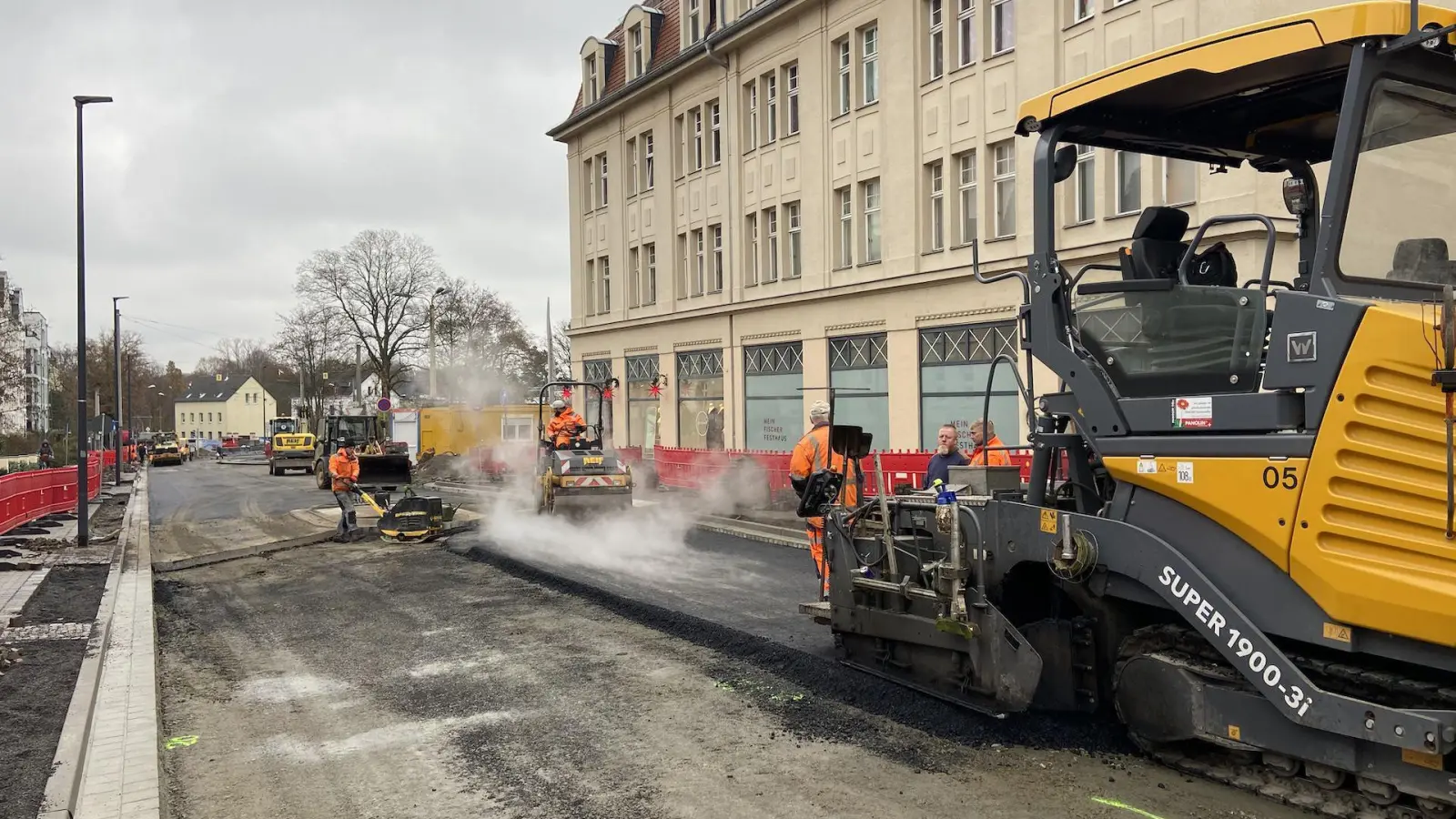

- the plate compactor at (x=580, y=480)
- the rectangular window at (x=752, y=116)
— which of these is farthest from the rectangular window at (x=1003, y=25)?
the plate compactor at (x=580, y=480)

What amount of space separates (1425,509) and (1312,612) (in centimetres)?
58

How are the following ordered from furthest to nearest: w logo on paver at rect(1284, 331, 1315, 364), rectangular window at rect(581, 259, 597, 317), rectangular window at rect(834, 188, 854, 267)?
rectangular window at rect(581, 259, 597, 317) → rectangular window at rect(834, 188, 854, 267) → w logo on paver at rect(1284, 331, 1315, 364)

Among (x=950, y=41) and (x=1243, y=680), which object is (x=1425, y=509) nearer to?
(x=1243, y=680)

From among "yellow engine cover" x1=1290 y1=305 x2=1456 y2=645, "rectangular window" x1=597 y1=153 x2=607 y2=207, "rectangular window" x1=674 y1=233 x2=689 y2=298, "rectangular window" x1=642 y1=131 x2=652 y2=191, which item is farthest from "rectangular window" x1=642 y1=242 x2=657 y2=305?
"yellow engine cover" x1=1290 y1=305 x2=1456 y2=645

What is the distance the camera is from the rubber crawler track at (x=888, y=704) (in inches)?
214

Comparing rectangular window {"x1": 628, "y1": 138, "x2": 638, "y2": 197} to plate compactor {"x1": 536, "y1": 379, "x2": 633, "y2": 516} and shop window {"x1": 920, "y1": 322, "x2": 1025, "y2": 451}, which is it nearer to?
shop window {"x1": 920, "y1": 322, "x2": 1025, "y2": 451}

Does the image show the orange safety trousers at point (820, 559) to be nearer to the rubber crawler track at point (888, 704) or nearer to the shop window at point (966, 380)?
the rubber crawler track at point (888, 704)

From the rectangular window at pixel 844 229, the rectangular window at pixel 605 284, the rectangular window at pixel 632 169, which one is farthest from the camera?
the rectangular window at pixel 605 284

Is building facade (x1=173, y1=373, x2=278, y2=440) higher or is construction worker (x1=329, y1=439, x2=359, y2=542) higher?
building facade (x1=173, y1=373, x2=278, y2=440)

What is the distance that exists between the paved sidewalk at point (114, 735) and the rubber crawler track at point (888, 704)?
11.7ft

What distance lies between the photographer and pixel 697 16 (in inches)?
1168

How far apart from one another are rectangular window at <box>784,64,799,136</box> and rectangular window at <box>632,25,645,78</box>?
787cm

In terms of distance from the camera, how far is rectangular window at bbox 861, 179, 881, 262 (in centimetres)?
2308

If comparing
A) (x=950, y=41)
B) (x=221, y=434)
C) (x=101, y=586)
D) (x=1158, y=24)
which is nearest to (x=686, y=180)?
(x=950, y=41)
